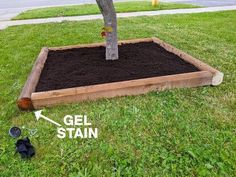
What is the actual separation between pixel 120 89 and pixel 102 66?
2.46 feet

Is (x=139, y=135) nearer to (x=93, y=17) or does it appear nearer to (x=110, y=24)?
(x=110, y=24)

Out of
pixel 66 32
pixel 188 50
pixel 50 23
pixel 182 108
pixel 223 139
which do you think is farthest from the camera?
pixel 50 23

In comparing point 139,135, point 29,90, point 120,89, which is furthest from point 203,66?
point 29,90

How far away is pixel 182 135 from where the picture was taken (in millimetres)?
2770

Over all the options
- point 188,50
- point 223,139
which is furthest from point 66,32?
point 223,139

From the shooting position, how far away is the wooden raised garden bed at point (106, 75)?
10.9 ft

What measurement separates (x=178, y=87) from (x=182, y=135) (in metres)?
0.94

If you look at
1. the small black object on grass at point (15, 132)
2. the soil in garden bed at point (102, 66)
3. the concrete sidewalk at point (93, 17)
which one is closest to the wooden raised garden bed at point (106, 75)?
the soil in garden bed at point (102, 66)

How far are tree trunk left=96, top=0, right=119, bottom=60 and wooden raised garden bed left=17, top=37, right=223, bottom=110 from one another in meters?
0.14

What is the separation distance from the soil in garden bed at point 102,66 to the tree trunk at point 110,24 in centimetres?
13

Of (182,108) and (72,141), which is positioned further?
(182,108)

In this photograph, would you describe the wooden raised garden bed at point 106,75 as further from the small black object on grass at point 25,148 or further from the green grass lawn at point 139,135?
the small black object on grass at point 25,148

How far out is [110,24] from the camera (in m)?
4.02

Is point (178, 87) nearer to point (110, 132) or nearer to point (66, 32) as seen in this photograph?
point (110, 132)
